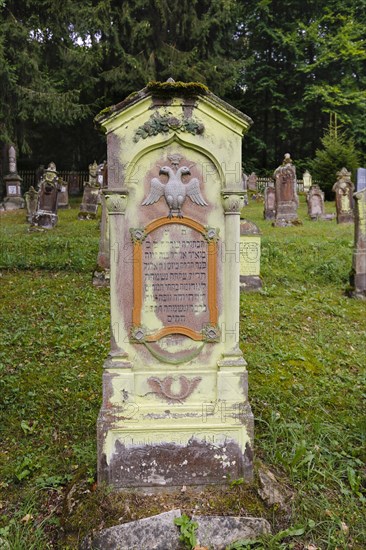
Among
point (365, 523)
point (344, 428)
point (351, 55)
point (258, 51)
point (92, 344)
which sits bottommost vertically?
point (365, 523)

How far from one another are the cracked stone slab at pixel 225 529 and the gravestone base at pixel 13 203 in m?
19.0

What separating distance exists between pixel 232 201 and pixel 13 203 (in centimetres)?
1866

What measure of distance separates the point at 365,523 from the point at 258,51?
34.2 metres

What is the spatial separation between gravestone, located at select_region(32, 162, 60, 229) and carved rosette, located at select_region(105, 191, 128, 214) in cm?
1058

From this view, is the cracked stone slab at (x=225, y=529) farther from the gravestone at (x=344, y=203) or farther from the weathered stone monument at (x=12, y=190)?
the weathered stone monument at (x=12, y=190)

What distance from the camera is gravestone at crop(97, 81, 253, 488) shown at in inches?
135

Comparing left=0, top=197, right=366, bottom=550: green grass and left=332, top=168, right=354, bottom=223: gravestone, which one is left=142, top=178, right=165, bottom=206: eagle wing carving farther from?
left=332, top=168, right=354, bottom=223: gravestone

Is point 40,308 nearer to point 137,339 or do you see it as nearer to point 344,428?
point 137,339

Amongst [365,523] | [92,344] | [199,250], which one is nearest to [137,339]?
[199,250]

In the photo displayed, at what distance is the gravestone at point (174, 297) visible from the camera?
11.2 feet

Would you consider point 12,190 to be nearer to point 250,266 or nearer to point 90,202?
point 90,202

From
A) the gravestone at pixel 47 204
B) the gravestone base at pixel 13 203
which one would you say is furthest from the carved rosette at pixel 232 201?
the gravestone base at pixel 13 203

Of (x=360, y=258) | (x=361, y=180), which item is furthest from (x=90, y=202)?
(x=360, y=258)

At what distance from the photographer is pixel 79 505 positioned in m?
3.29
